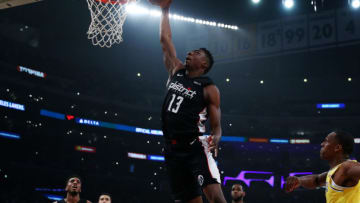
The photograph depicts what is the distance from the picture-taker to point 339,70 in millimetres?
26922

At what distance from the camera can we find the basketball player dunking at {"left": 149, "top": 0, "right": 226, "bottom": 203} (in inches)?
144

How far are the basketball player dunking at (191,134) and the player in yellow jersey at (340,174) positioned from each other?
81 cm

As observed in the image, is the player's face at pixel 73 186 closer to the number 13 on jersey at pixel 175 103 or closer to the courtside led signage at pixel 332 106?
the number 13 on jersey at pixel 175 103

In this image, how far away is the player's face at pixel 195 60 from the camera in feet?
13.2

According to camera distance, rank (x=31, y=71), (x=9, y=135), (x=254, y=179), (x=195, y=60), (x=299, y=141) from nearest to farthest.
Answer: (x=195, y=60) < (x=9, y=135) < (x=31, y=71) < (x=254, y=179) < (x=299, y=141)

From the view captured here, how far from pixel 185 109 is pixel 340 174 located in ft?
4.99

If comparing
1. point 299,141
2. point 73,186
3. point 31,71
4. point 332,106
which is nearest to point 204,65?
point 73,186

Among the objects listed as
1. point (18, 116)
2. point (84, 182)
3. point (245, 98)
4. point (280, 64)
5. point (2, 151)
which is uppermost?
point (280, 64)

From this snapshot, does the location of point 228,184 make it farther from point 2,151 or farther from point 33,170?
point 2,151

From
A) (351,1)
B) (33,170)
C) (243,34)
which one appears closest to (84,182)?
(33,170)

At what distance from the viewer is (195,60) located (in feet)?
13.3

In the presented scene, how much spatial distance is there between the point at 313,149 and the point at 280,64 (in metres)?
7.01

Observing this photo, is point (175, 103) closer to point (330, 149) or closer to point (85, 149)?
point (330, 149)

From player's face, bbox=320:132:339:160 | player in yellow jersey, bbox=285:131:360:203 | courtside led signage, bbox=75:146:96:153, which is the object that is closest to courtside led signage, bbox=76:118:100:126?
courtside led signage, bbox=75:146:96:153
